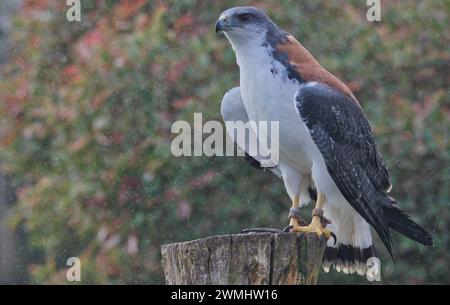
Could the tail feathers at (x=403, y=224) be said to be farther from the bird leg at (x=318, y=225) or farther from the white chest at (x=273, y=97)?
the white chest at (x=273, y=97)

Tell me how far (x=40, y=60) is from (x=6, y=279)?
416cm

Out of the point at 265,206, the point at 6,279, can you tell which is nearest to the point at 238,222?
the point at 265,206

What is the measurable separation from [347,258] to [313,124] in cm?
102

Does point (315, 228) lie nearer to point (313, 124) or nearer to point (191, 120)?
point (313, 124)

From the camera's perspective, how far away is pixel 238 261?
5.17 meters

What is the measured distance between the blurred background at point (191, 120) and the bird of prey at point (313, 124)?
70.8 inches

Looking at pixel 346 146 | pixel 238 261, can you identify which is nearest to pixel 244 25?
pixel 346 146

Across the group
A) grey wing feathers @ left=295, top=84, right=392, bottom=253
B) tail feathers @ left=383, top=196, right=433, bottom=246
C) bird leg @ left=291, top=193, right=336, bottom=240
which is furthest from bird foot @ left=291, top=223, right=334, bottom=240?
tail feathers @ left=383, top=196, right=433, bottom=246

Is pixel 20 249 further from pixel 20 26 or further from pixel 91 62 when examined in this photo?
pixel 91 62

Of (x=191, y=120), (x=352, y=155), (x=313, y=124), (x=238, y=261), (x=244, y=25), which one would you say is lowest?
(x=238, y=261)

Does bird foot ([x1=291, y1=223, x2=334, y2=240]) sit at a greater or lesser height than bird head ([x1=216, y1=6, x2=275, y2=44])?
lesser

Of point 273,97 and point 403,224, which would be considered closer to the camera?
point 273,97

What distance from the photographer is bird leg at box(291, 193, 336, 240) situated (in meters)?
5.95

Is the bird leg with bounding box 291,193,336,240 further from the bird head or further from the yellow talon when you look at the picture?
the bird head
